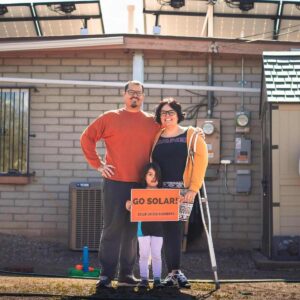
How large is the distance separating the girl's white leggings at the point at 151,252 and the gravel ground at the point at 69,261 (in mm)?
2093

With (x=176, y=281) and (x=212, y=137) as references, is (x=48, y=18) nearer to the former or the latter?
(x=212, y=137)

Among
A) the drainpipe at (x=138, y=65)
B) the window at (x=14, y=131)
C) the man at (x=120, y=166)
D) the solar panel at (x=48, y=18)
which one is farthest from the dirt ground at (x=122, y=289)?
the solar panel at (x=48, y=18)

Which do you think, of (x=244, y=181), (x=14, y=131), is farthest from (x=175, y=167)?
(x=14, y=131)

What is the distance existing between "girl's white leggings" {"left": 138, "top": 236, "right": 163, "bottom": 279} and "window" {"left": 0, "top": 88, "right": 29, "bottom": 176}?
15.3ft

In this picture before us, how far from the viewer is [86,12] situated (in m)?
10.6

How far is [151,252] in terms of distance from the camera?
4.69 metres

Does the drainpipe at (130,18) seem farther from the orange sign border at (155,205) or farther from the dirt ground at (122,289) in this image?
the orange sign border at (155,205)

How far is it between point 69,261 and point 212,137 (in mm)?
2755

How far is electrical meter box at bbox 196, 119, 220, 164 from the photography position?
8.65 metres

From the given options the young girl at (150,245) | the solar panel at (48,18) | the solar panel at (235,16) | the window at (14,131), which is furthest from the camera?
the solar panel at (48,18)

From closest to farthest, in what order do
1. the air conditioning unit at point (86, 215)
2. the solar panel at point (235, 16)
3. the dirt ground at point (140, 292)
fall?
the dirt ground at point (140, 292)
the air conditioning unit at point (86, 215)
the solar panel at point (235, 16)

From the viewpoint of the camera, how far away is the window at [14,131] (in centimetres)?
900

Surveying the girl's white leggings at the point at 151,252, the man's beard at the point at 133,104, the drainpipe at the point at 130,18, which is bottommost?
the girl's white leggings at the point at 151,252

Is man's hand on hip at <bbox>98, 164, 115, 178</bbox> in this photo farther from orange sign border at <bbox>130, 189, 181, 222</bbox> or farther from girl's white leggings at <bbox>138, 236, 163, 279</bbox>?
girl's white leggings at <bbox>138, 236, 163, 279</bbox>
